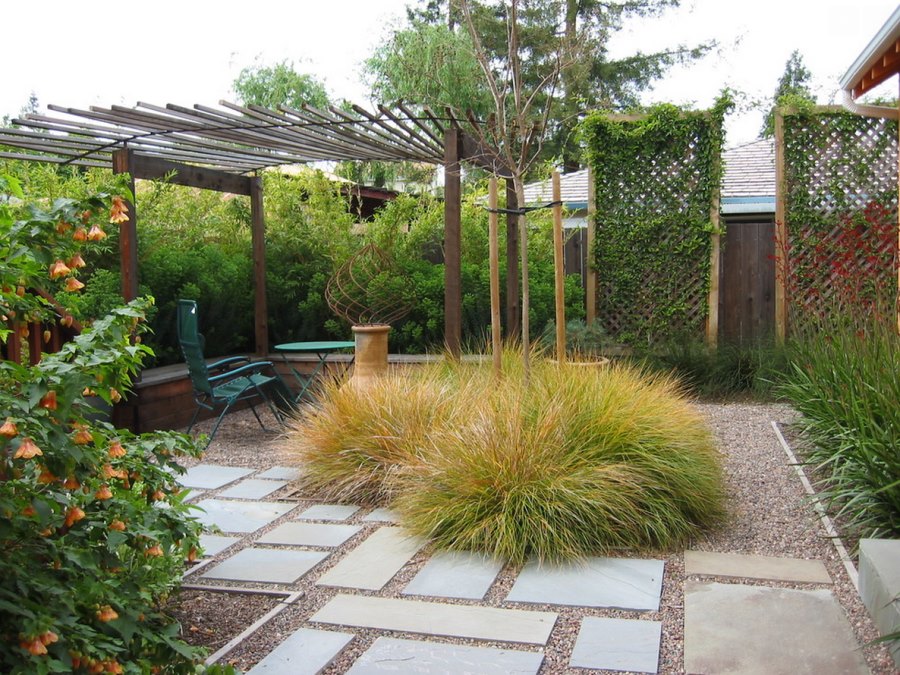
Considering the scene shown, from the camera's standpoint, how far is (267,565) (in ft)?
10.8

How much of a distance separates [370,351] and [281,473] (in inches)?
52.2

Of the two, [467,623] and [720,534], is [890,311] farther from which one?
[467,623]

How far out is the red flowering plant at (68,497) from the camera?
1.77 metres

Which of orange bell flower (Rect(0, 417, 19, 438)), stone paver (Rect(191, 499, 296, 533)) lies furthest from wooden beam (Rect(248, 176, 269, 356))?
orange bell flower (Rect(0, 417, 19, 438))

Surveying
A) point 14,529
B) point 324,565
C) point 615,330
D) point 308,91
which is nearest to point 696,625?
point 324,565

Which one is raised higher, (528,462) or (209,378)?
(209,378)

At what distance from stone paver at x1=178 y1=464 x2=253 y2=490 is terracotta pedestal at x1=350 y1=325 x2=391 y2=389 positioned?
3.94ft

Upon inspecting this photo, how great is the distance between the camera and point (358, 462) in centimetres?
434

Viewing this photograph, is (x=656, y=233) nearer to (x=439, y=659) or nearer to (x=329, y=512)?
(x=329, y=512)

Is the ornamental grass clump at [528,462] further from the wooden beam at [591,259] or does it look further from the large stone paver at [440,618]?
the wooden beam at [591,259]

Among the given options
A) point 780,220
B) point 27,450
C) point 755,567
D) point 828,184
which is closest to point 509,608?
point 755,567

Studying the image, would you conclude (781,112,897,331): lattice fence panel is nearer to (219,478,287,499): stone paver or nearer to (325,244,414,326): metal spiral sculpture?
(325,244,414,326): metal spiral sculpture

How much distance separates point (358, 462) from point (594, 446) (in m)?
1.27

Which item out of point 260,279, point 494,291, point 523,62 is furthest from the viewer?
point 523,62
